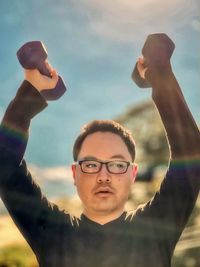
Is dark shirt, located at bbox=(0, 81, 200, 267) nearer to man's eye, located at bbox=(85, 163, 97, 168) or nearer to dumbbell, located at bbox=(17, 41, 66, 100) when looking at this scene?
Answer: dumbbell, located at bbox=(17, 41, 66, 100)

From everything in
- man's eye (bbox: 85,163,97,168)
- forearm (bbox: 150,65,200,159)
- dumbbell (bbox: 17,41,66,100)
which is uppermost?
dumbbell (bbox: 17,41,66,100)

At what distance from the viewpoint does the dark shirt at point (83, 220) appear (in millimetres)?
1298

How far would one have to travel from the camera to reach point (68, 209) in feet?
4.63

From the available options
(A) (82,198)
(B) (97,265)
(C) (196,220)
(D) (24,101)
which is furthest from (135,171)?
(C) (196,220)

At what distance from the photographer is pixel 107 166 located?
1.34m

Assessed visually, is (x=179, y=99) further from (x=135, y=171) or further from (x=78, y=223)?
(x=78, y=223)

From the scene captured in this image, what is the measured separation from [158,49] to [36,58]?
0.38 meters

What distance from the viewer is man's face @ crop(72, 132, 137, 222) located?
52.6 inches

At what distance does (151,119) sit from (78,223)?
1.24 metres

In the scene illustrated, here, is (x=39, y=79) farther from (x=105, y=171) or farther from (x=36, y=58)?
(x=105, y=171)

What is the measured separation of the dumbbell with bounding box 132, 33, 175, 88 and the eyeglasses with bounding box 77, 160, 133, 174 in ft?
1.09

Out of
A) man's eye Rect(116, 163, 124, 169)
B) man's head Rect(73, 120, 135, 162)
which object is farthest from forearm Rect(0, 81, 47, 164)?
man's eye Rect(116, 163, 124, 169)

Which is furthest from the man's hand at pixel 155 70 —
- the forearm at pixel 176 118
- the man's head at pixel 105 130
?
the man's head at pixel 105 130

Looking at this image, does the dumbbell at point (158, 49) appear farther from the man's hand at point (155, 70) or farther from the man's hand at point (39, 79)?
the man's hand at point (39, 79)
